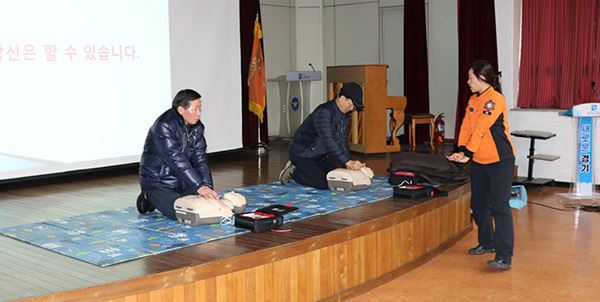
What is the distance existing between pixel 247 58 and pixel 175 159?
199 inches

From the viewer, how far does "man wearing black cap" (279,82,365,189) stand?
5.24m

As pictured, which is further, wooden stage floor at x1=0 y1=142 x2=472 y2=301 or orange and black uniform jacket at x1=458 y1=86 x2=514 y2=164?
orange and black uniform jacket at x1=458 y1=86 x2=514 y2=164

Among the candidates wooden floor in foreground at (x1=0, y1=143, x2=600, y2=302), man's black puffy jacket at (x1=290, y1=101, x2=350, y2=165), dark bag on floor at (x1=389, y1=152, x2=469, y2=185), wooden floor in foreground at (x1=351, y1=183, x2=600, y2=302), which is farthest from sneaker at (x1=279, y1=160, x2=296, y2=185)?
wooden floor in foreground at (x1=351, y1=183, x2=600, y2=302)

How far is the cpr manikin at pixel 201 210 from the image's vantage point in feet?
13.6

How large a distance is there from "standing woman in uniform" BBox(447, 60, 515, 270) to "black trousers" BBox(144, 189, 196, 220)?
5.42 feet

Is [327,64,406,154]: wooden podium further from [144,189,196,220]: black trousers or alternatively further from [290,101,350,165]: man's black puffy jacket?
[144,189,196,220]: black trousers

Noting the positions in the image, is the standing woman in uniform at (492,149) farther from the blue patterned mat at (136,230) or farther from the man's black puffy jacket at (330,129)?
the man's black puffy jacket at (330,129)

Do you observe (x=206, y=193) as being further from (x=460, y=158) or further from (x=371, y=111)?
(x=371, y=111)

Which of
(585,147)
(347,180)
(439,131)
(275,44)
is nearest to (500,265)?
(347,180)

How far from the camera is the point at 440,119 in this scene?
364 inches

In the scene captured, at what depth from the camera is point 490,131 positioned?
435 centimetres

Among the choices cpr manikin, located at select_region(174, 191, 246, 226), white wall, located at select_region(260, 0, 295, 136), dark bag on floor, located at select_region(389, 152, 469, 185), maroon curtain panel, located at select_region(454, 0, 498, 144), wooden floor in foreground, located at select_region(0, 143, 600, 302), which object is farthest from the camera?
white wall, located at select_region(260, 0, 295, 136)

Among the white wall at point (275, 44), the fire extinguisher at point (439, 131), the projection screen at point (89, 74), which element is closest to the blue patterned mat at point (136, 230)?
the projection screen at point (89, 74)

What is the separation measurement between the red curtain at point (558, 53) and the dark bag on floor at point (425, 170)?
90.0 inches
